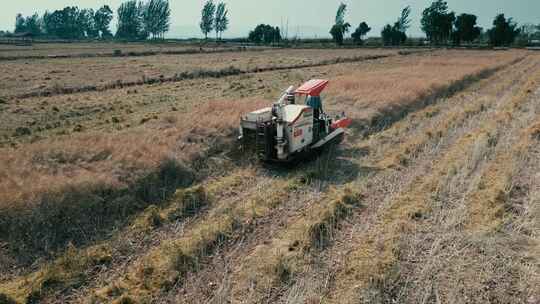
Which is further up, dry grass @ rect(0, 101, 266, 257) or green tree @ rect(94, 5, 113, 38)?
green tree @ rect(94, 5, 113, 38)

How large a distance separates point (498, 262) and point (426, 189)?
121 inches

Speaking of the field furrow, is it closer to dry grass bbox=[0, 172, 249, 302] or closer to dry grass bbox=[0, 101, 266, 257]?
dry grass bbox=[0, 172, 249, 302]

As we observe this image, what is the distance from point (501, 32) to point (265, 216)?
108613mm

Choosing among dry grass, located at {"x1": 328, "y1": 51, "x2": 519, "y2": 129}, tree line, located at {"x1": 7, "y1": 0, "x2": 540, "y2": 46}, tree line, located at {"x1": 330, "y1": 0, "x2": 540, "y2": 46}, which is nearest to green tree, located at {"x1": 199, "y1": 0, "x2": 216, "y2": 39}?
tree line, located at {"x1": 7, "y1": 0, "x2": 540, "y2": 46}

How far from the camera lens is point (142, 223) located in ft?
25.7

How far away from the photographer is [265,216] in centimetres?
814

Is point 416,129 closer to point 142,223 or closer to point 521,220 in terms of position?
point 521,220

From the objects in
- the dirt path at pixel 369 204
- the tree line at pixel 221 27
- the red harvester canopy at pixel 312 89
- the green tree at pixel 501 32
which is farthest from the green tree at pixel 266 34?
the red harvester canopy at pixel 312 89

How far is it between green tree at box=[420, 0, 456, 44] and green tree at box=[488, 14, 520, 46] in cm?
991

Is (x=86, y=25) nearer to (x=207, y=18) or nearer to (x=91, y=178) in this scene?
(x=207, y=18)

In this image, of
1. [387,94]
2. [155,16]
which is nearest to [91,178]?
[387,94]

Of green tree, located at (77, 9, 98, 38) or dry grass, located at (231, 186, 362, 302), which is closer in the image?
dry grass, located at (231, 186, 362, 302)

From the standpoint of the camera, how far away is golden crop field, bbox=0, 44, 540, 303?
19.4 feet

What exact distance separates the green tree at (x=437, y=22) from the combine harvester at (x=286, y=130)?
102 m
